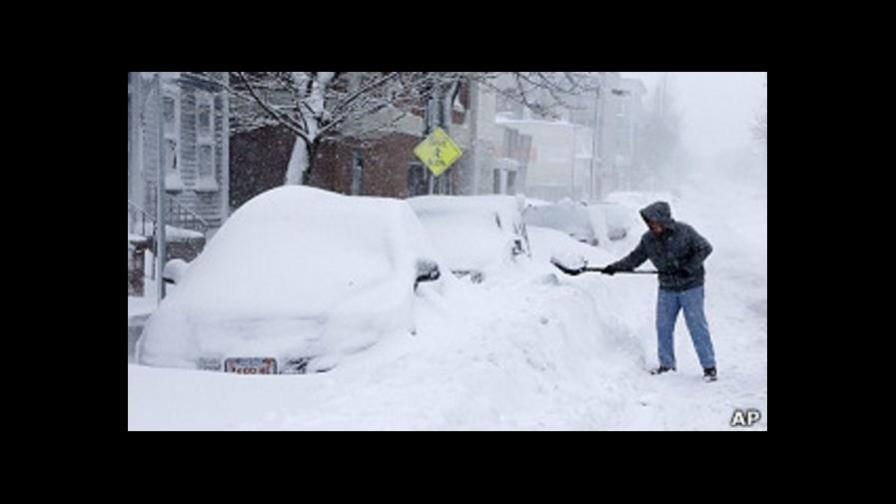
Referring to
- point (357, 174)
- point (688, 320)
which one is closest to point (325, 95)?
point (688, 320)

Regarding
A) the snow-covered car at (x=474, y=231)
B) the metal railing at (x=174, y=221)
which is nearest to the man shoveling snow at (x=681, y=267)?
the snow-covered car at (x=474, y=231)

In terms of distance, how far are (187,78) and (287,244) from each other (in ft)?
33.2

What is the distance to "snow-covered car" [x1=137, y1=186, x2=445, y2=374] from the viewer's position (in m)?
6.56

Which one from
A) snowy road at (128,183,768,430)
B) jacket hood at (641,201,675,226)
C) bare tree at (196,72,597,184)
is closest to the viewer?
snowy road at (128,183,768,430)

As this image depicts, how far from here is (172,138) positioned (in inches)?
687

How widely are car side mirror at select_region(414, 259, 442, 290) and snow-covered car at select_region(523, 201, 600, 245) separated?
36.2 ft

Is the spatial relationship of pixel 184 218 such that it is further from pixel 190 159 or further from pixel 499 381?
pixel 499 381

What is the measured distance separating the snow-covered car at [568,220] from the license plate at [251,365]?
12827 mm

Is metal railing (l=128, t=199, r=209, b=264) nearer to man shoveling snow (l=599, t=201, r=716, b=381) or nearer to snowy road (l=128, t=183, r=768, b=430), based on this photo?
snowy road (l=128, t=183, r=768, b=430)

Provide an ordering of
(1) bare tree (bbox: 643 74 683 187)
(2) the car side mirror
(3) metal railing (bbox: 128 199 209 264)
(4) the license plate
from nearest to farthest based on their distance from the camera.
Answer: (4) the license plate < (2) the car side mirror < (3) metal railing (bbox: 128 199 209 264) < (1) bare tree (bbox: 643 74 683 187)

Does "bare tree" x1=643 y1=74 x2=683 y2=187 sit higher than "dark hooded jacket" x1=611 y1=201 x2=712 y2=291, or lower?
higher

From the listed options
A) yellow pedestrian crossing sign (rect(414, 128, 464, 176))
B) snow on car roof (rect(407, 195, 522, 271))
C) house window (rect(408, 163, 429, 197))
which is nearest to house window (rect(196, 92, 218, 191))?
yellow pedestrian crossing sign (rect(414, 128, 464, 176))

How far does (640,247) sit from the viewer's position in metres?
7.93

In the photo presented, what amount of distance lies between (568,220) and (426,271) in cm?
1189
